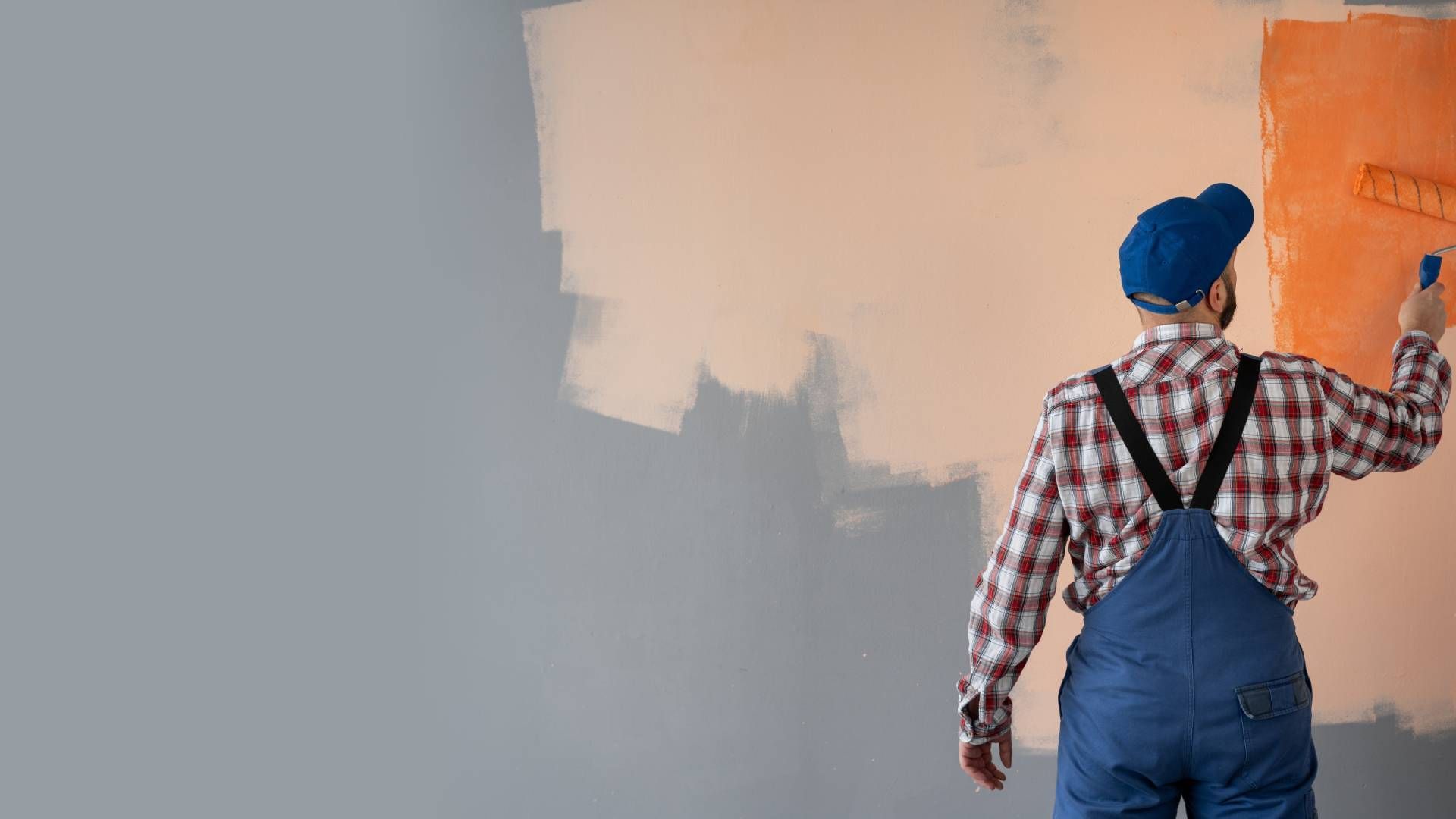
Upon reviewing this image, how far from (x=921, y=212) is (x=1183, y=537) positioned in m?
0.70

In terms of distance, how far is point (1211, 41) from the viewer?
1560 millimetres

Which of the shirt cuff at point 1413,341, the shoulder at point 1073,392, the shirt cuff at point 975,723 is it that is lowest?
the shirt cuff at point 975,723

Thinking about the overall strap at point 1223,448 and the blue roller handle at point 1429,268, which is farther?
the blue roller handle at point 1429,268

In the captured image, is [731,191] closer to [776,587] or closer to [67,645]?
[776,587]

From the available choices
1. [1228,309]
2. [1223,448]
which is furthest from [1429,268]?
[1223,448]

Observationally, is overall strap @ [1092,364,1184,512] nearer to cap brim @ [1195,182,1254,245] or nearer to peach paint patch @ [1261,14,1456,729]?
cap brim @ [1195,182,1254,245]

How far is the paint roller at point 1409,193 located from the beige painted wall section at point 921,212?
16 centimetres

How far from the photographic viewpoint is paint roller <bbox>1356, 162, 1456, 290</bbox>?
1.52 metres

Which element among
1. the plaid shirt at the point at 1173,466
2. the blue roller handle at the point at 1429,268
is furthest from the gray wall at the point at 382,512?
the blue roller handle at the point at 1429,268

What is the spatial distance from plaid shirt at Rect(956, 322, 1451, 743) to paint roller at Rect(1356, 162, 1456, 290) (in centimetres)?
44

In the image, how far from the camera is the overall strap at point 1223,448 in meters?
1.11

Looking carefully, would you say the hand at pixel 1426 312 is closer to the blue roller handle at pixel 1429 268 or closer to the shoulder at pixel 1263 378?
the blue roller handle at pixel 1429 268

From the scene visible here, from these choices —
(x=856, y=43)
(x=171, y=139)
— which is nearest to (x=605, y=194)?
(x=856, y=43)

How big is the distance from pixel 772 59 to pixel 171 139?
0.97 meters
